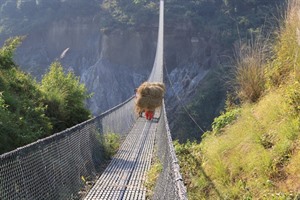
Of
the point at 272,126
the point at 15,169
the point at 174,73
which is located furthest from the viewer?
the point at 174,73

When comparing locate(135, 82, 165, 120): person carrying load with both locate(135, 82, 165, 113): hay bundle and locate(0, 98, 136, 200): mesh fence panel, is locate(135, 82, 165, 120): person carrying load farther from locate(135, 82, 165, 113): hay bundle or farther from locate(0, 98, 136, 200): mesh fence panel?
locate(0, 98, 136, 200): mesh fence panel

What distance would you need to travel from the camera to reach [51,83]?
694 cm

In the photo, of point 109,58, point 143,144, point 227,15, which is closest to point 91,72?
point 109,58

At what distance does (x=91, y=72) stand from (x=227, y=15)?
14409mm

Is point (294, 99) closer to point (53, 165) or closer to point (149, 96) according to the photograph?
point (53, 165)

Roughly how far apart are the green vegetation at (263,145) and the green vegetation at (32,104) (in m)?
1.75

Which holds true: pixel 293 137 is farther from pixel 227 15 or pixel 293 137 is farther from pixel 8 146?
pixel 227 15

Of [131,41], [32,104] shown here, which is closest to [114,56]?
[131,41]

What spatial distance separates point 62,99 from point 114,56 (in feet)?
118

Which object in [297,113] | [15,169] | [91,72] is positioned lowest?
A: [91,72]

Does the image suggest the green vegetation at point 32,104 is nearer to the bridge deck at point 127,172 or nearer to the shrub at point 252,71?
the bridge deck at point 127,172

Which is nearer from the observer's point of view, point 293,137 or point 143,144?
point 293,137

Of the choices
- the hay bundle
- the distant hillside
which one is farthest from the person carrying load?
the distant hillside

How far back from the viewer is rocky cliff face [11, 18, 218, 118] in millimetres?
38156
